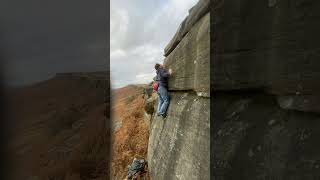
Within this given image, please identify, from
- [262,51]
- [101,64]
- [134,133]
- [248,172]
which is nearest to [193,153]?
[248,172]

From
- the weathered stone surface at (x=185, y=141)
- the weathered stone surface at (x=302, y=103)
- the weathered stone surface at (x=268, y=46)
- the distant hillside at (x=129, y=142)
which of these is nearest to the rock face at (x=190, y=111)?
the weathered stone surface at (x=185, y=141)

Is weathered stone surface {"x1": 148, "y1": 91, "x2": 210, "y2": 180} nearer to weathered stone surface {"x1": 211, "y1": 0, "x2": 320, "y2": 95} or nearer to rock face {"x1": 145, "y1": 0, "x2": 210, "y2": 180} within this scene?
rock face {"x1": 145, "y1": 0, "x2": 210, "y2": 180}

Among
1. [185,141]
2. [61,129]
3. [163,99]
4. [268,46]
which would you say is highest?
[268,46]

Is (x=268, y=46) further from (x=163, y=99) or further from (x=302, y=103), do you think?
(x=163, y=99)

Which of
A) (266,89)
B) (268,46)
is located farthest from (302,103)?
(268,46)

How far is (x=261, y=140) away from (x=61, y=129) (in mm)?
3754

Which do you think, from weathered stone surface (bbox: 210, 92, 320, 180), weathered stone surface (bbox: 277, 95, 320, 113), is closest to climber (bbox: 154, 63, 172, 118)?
weathered stone surface (bbox: 210, 92, 320, 180)

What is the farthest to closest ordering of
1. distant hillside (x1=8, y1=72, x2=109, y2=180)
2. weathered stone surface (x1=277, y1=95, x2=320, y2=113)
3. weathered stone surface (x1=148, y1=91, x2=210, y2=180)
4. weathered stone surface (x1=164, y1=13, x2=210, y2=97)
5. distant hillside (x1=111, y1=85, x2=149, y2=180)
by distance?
distant hillside (x1=111, y1=85, x2=149, y2=180)
weathered stone surface (x1=148, y1=91, x2=210, y2=180)
weathered stone surface (x1=164, y1=13, x2=210, y2=97)
weathered stone surface (x1=277, y1=95, x2=320, y2=113)
distant hillside (x1=8, y1=72, x2=109, y2=180)

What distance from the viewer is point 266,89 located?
436 centimetres

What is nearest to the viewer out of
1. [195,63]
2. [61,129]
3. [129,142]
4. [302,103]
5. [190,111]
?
[61,129]

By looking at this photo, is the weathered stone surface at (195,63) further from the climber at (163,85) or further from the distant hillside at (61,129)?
the distant hillside at (61,129)

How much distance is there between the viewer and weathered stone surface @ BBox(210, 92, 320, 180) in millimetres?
4273

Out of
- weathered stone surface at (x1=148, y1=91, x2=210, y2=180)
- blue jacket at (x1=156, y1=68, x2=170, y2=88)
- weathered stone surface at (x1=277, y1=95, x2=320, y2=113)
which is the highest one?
blue jacket at (x1=156, y1=68, x2=170, y2=88)

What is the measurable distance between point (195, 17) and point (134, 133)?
28.7 ft
